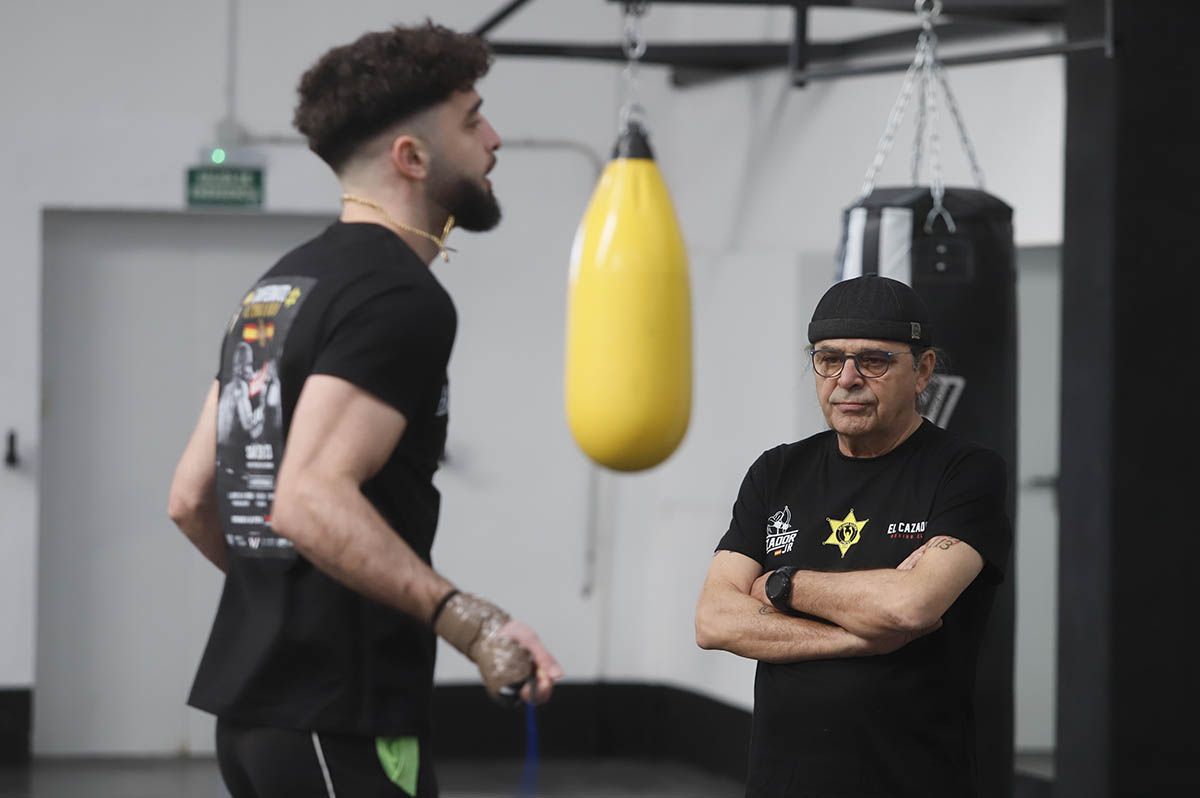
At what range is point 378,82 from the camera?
5.99ft

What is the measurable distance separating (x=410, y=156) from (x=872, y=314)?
864mm

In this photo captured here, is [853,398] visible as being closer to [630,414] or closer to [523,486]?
[630,414]

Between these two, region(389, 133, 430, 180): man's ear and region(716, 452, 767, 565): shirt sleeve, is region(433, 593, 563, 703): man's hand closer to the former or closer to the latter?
region(389, 133, 430, 180): man's ear

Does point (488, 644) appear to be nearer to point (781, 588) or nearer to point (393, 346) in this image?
point (393, 346)

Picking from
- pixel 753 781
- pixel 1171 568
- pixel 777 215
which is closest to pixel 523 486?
pixel 777 215

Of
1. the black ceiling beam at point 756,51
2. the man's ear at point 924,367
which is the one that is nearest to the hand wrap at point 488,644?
the man's ear at point 924,367

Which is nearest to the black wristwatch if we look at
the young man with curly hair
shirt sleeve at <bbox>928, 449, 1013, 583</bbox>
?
shirt sleeve at <bbox>928, 449, 1013, 583</bbox>

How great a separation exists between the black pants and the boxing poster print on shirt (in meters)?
0.19

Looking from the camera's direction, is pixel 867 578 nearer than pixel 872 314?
Yes

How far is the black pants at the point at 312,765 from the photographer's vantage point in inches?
67.9

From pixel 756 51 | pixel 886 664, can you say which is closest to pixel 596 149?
pixel 756 51

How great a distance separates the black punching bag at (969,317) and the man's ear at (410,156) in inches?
67.5

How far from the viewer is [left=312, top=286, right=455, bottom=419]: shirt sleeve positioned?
169 cm

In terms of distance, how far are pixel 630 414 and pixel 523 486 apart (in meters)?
2.27
